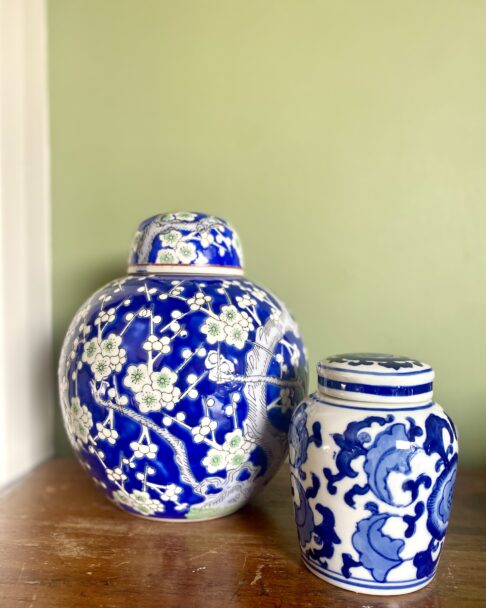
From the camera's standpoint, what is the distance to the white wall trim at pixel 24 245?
79 centimetres

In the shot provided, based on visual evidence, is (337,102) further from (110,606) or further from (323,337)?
(110,606)

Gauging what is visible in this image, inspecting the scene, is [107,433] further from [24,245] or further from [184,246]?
[24,245]

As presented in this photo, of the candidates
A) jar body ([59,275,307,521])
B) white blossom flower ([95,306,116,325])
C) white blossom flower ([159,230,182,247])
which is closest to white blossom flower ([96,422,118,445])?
jar body ([59,275,307,521])

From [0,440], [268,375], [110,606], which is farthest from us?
[0,440]

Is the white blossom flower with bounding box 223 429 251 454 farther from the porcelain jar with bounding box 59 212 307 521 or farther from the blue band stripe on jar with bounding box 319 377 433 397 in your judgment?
the blue band stripe on jar with bounding box 319 377 433 397

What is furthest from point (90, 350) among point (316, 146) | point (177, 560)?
point (316, 146)

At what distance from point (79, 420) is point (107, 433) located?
0.05 meters

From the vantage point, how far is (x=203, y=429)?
23.0 inches

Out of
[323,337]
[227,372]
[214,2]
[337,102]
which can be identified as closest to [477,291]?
[323,337]

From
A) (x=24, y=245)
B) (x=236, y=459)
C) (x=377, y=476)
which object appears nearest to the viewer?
(x=377, y=476)

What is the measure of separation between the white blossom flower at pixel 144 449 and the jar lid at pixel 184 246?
202mm

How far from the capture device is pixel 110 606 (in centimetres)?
50

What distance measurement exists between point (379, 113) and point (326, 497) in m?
0.59

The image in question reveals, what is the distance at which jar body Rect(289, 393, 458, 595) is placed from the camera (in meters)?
0.51
